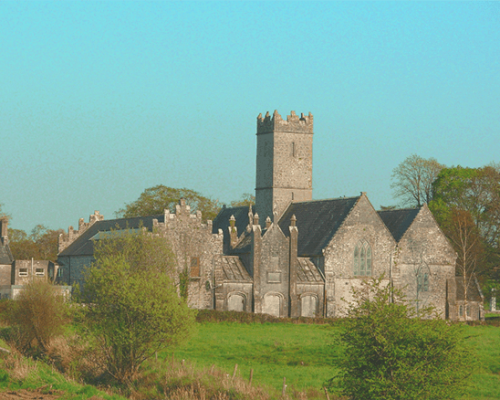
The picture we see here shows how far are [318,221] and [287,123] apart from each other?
10.0 metres

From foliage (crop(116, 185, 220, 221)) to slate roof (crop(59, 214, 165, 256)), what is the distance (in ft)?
71.7

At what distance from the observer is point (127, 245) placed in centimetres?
4872

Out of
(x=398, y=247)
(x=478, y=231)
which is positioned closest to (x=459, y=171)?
(x=478, y=231)

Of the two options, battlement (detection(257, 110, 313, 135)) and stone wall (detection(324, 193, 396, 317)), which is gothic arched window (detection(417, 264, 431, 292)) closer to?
stone wall (detection(324, 193, 396, 317))

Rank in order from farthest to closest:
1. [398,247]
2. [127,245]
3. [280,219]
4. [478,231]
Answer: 1. [478,231]
2. [280,219]
3. [398,247]
4. [127,245]

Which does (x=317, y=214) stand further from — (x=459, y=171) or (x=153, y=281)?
(x=153, y=281)

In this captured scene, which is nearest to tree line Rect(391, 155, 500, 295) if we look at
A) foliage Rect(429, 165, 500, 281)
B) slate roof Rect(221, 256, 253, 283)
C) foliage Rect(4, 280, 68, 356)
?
foliage Rect(429, 165, 500, 281)

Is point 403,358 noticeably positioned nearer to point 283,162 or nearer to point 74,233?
point 283,162

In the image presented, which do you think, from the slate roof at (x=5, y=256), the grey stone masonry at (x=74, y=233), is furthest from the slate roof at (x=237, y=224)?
the slate roof at (x=5, y=256)

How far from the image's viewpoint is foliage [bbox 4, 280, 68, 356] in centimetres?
3894

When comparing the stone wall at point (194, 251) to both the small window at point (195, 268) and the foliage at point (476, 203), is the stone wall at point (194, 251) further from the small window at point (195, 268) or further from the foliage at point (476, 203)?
the foliage at point (476, 203)

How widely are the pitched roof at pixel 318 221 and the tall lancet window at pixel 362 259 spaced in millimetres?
2366

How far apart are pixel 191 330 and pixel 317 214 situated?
106 feet

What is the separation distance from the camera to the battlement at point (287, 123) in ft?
223
